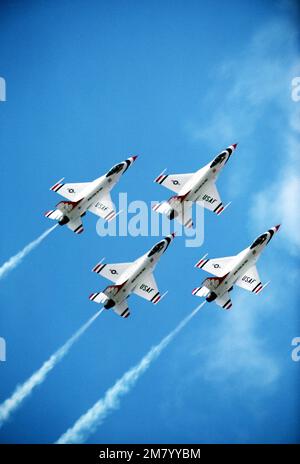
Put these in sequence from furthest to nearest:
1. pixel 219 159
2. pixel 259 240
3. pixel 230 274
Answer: pixel 219 159 → pixel 259 240 → pixel 230 274

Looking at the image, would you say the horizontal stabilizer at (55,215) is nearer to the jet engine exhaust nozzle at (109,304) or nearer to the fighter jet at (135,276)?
the fighter jet at (135,276)

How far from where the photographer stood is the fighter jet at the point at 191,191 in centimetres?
5222

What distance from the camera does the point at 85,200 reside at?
5231 centimetres

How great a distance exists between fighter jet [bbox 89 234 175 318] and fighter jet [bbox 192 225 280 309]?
1377 mm

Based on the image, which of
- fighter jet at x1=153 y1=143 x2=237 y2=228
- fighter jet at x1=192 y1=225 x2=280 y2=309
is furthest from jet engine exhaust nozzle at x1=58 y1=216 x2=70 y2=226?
fighter jet at x1=192 y1=225 x2=280 y2=309

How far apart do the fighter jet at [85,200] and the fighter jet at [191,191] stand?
140 centimetres

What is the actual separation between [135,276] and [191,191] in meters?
3.22

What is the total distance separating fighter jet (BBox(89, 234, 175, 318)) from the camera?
169 feet

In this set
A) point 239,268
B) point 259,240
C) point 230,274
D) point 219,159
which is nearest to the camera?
point 230,274

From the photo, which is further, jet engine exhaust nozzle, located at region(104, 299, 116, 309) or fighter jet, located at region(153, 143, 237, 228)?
fighter jet, located at region(153, 143, 237, 228)

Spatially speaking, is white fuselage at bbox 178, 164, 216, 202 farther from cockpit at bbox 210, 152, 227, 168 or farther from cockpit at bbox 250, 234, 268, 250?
cockpit at bbox 250, 234, 268, 250

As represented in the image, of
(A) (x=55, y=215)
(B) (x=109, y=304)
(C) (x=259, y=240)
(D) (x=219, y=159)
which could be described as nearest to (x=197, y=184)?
(D) (x=219, y=159)

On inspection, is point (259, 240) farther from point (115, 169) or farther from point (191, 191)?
point (115, 169)
